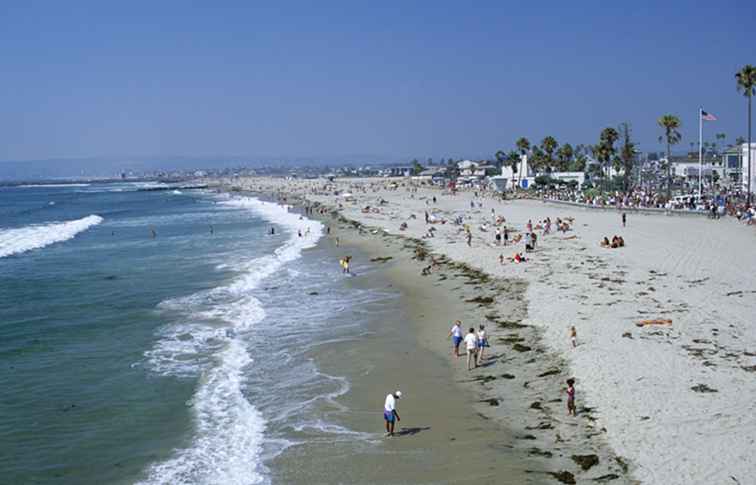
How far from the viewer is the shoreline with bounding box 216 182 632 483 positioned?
1084 cm

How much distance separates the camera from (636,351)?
15766 millimetres

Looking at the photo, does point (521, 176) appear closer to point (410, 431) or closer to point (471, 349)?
point (471, 349)

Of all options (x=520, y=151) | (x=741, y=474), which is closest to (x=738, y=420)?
(x=741, y=474)

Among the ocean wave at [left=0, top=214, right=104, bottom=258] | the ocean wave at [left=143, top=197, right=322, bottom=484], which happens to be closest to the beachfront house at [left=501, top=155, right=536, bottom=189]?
the ocean wave at [left=0, top=214, right=104, bottom=258]

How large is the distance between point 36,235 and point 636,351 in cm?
5334

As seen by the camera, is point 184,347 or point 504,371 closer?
point 504,371

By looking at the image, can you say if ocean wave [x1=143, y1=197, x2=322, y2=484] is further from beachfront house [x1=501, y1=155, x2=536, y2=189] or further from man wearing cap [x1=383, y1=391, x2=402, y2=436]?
beachfront house [x1=501, y1=155, x2=536, y2=189]

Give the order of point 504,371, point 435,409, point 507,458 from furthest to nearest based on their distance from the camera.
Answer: point 504,371 → point 435,409 → point 507,458

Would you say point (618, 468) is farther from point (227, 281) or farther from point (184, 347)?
point (227, 281)

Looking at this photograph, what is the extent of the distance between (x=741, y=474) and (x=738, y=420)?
2032 mm

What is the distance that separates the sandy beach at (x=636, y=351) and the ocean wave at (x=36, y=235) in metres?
30.1

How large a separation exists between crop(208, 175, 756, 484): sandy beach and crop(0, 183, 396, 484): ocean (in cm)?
401

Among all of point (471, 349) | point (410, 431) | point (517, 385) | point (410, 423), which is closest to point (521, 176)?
point (471, 349)

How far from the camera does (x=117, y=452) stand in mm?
12531
